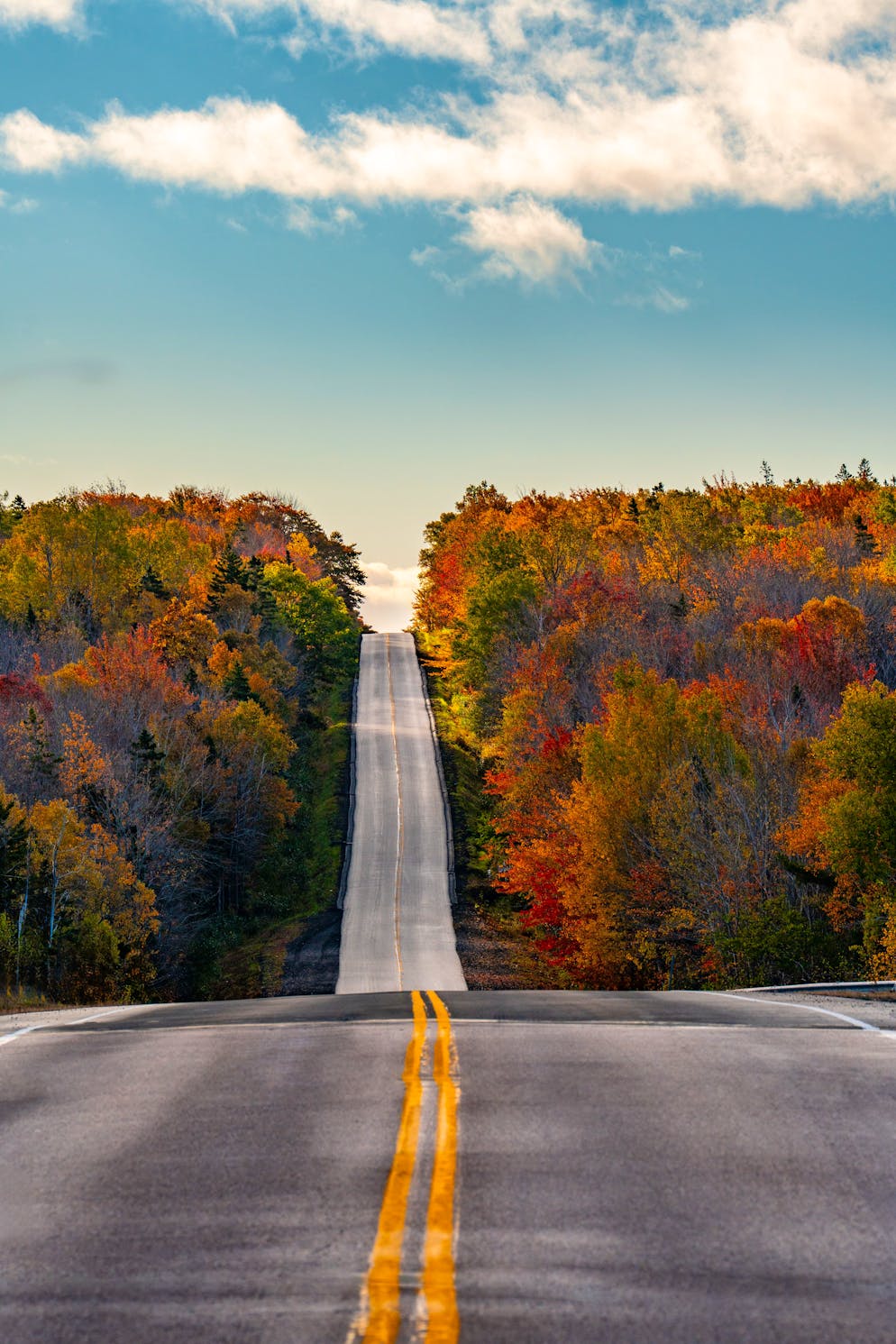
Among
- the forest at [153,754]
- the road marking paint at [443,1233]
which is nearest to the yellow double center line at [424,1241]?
the road marking paint at [443,1233]

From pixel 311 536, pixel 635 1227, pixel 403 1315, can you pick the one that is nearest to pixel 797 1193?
pixel 635 1227

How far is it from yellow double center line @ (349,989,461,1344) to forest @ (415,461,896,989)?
23.5 m

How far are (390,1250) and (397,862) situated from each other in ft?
174

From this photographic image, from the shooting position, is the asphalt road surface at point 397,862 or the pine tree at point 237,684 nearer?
the asphalt road surface at point 397,862

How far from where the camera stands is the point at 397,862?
58656 mm

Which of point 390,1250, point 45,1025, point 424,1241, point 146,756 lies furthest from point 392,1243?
point 146,756

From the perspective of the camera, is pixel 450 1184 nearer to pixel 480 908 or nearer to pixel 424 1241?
pixel 424 1241

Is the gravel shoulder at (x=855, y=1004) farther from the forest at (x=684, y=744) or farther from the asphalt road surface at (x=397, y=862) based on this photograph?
the asphalt road surface at (x=397, y=862)

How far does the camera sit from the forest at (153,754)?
122ft

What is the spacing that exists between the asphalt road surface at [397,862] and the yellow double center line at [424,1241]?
3411cm

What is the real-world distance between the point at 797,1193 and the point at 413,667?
99.1 m

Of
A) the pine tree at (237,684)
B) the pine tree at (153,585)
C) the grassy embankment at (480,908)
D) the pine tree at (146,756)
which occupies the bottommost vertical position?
the grassy embankment at (480,908)

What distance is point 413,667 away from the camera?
10569 cm

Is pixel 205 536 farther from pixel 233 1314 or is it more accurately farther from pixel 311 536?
pixel 233 1314
